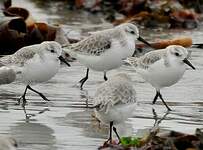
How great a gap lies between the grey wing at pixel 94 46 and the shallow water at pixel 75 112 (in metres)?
0.43

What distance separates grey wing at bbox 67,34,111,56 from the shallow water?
1.42 feet

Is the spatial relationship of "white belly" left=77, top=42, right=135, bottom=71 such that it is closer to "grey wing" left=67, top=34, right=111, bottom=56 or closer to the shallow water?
"grey wing" left=67, top=34, right=111, bottom=56

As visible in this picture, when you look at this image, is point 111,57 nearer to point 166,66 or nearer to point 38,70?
point 166,66

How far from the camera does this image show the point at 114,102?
275 inches

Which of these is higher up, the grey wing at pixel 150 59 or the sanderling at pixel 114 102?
the sanderling at pixel 114 102

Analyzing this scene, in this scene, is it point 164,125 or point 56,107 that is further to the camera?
point 56,107

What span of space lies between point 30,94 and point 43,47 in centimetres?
67

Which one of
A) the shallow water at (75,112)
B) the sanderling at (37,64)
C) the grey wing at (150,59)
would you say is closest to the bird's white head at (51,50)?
the sanderling at (37,64)

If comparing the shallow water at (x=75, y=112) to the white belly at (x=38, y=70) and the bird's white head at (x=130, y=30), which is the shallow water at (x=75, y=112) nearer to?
the white belly at (x=38, y=70)

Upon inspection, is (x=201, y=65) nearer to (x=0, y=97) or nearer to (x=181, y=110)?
(x=181, y=110)

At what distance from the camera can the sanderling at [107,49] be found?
33.0 feet

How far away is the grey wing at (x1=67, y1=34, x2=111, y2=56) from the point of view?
10.1 m

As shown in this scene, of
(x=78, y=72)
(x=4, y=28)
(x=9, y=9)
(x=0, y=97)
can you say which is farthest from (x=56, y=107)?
(x=9, y=9)

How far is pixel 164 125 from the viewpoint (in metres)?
8.01
